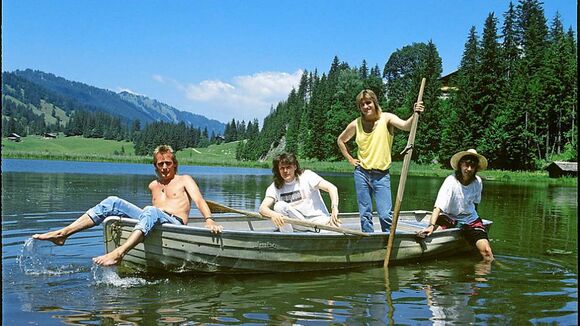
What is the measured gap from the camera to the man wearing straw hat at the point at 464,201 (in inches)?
370

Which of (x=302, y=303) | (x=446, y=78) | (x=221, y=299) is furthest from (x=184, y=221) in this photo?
(x=446, y=78)

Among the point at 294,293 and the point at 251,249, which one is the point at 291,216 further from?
the point at 294,293

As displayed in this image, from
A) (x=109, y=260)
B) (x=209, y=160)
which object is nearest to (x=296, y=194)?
(x=109, y=260)

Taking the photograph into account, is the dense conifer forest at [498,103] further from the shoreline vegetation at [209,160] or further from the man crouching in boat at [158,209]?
the man crouching in boat at [158,209]

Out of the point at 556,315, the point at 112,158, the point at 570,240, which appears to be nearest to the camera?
the point at 556,315

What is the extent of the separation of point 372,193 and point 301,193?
4.16 ft

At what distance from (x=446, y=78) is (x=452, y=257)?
8981cm

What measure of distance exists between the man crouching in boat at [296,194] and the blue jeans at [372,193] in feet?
1.86

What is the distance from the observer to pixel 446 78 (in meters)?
95.6

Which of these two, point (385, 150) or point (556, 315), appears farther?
point (385, 150)

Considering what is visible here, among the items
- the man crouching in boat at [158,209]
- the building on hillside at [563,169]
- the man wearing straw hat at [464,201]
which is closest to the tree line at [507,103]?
the building on hillside at [563,169]

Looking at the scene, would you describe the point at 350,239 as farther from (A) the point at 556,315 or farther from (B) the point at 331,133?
(B) the point at 331,133

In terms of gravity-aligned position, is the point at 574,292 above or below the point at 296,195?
below

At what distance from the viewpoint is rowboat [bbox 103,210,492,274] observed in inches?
302
